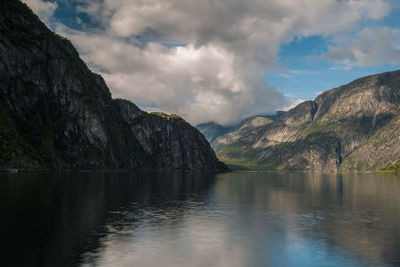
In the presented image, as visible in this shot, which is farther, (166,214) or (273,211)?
(273,211)

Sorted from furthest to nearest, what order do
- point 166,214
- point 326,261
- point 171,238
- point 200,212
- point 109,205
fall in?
point 109,205, point 200,212, point 166,214, point 171,238, point 326,261

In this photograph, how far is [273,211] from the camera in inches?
2635

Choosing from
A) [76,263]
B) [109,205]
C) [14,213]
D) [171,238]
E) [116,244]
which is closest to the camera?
[76,263]

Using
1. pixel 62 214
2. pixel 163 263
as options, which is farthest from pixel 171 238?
pixel 62 214

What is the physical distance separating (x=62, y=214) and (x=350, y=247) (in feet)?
135

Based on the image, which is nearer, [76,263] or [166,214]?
[76,263]

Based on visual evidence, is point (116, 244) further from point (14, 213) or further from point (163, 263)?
point (14, 213)

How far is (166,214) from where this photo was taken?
59.5 m

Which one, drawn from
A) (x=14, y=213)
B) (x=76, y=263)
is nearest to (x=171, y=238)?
(x=76, y=263)

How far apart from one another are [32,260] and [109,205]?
40126 millimetres

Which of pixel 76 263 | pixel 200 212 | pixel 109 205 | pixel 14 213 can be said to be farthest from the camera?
pixel 109 205

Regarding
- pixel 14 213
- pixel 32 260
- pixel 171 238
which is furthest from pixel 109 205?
pixel 32 260

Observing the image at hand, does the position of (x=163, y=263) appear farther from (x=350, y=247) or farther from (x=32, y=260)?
(x=350, y=247)

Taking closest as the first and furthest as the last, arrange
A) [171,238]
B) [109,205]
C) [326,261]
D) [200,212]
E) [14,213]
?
[326,261] < [171,238] < [14,213] < [200,212] < [109,205]
